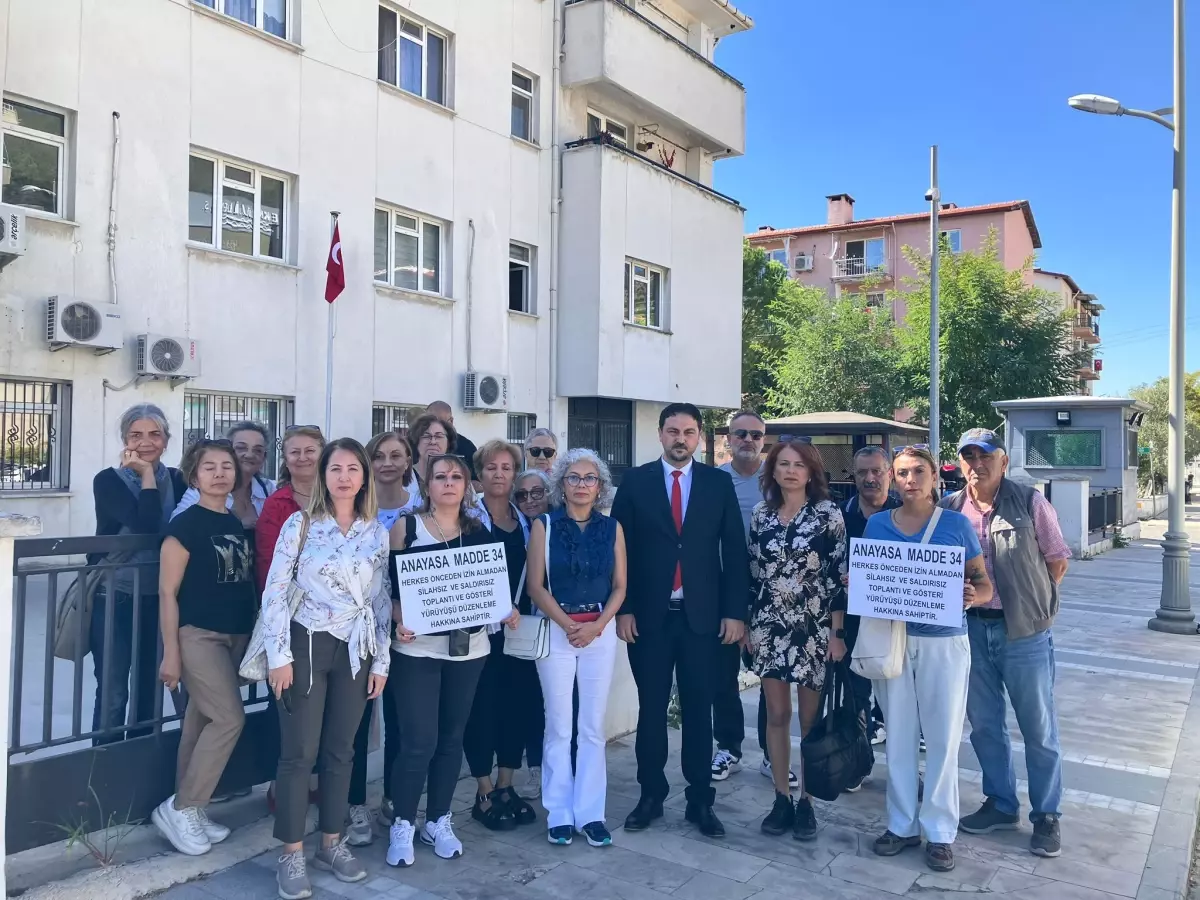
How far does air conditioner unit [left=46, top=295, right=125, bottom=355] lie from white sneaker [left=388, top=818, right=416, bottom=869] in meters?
7.86

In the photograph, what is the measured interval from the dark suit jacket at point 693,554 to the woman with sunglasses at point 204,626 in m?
1.86

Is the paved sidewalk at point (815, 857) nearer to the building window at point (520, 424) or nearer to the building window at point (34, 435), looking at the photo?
the building window at point (34, 435)

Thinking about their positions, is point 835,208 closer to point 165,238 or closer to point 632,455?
point 632,455

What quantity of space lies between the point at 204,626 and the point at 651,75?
1640cm

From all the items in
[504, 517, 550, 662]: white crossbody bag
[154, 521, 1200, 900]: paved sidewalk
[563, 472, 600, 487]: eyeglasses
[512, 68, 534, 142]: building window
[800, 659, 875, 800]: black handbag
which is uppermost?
[512, 68, 534, 142]: building window

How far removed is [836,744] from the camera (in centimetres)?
444

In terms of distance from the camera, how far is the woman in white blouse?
3916 millimetres

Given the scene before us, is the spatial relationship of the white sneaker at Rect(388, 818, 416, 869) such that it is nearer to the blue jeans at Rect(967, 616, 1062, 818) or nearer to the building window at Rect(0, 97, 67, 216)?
the blue jeans at Rect(967, 616, 1062, 818)

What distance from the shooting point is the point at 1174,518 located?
1094 cm

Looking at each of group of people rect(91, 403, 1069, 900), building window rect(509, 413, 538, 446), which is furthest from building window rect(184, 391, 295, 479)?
group of people rect(91, 403, 1069, 900)

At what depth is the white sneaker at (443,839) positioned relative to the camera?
4293 millimetres

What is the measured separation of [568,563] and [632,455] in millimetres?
14600

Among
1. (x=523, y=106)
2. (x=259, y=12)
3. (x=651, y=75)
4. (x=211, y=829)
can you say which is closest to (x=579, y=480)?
(x=211, y=829)

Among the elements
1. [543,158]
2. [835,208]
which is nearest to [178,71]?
[543,158]
